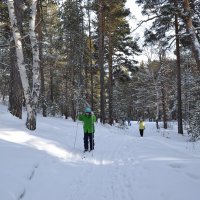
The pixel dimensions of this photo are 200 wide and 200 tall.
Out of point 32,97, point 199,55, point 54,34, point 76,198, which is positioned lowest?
point 76,198

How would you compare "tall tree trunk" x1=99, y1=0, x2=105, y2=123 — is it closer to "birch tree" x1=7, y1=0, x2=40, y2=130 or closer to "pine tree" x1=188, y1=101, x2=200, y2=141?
"pine tree" x1=188, y1=101, x2=200, y2=141

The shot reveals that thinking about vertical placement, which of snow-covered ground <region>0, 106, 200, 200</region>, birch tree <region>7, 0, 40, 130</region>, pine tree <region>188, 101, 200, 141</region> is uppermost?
birch tree <region>7, 0, 40, 130</region>

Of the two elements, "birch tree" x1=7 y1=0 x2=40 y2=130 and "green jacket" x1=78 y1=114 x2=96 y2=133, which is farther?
"green jacket" x1=78 y1=114 x2=96 y2=133

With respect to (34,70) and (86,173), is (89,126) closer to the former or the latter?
(34,70)

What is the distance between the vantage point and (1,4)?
65.9 ft

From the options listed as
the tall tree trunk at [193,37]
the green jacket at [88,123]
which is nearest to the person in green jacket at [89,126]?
the green jacket at [88,123]

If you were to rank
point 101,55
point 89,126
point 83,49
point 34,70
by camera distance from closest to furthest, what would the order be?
point 89,126
point 34,70
point 101,55
point 83,49

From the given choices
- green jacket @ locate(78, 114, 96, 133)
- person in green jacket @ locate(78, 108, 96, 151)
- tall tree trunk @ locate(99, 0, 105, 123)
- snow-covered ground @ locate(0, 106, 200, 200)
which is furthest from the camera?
tall tree trunk @ locate(99, 0, 105, 123)

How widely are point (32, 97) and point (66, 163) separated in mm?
4701

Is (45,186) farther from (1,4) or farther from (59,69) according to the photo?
(59,69)

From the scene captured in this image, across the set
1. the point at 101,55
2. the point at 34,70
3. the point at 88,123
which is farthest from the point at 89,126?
the point at 101,55

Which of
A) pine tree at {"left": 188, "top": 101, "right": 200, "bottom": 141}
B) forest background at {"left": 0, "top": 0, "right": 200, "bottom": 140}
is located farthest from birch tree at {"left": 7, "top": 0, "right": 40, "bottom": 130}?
pine tree at {"left": 188, "top": 101, "right": 200, "bottom": 141}

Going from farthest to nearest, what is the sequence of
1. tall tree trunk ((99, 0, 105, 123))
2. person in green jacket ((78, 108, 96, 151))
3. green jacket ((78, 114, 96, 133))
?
tall tree trunk ((99, 0, 105, 123))
green jacket ((78, 114, 96, 133))
person in green jacket ((78, 108, 96, 151))

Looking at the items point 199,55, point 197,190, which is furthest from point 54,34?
point 197,190
